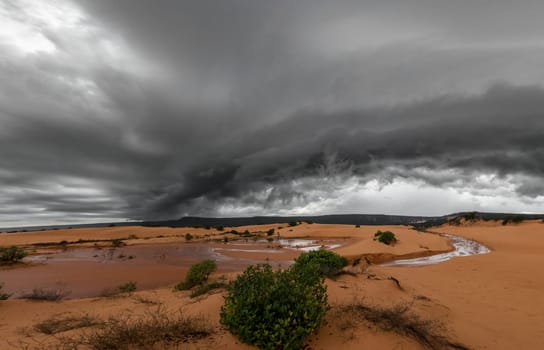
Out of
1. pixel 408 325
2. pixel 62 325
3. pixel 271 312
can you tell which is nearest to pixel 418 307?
pixel 408 325

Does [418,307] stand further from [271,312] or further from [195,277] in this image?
[195,277]

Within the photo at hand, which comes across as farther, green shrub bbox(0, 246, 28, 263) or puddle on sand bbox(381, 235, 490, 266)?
green shrub bbox(0, 246, 28, 263)

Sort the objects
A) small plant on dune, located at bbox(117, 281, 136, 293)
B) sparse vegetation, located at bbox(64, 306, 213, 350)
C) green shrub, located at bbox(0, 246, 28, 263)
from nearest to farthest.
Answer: sparse vegetation, located at bbox(64, 306, 213, 350) → small plant on dune, located at bbox(117, 281, 136, 293) → green shrub, located at bbox(0, 246, 28, 263)

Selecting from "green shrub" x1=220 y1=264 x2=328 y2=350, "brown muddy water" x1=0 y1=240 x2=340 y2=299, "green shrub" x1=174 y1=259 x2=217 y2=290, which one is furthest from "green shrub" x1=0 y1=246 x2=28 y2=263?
"green shrub" x1=220 y1=264 x2=328 y2=350

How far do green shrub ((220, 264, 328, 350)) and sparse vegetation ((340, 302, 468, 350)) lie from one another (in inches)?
47.8

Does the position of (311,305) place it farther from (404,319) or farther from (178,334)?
(178,334)

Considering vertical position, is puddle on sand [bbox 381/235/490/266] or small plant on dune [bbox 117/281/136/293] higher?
small plant on dune [bbox 117/281/136/293]

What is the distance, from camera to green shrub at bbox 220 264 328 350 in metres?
4.05

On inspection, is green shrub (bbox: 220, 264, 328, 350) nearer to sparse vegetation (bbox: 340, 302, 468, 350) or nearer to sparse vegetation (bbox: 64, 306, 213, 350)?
sparse vegetation (bbox: 64, 306, 213, 350)

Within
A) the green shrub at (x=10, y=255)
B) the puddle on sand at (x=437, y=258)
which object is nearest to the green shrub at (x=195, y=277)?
the puddle on sand at (x=437, y=258)

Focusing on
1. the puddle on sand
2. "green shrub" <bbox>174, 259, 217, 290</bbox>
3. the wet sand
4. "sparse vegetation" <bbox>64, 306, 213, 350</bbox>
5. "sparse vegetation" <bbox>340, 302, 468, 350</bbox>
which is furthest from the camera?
the puddle on sand

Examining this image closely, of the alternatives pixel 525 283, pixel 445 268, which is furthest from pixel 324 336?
pixel 445 268

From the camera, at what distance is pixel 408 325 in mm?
4809

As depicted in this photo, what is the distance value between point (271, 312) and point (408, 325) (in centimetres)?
262
